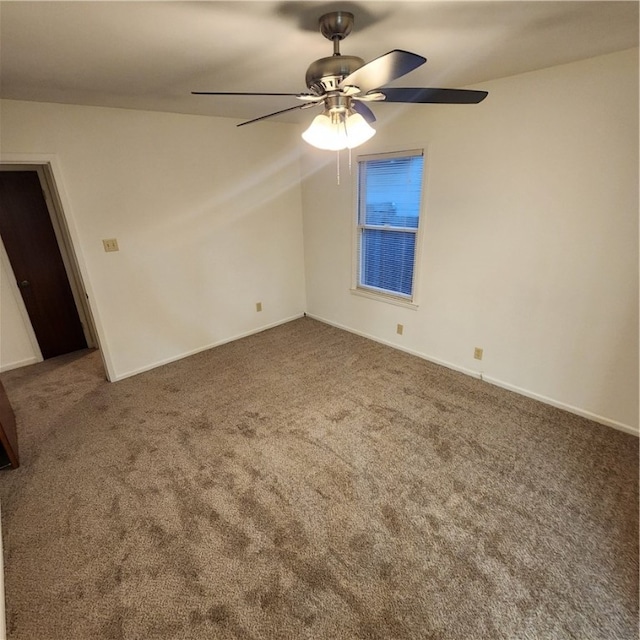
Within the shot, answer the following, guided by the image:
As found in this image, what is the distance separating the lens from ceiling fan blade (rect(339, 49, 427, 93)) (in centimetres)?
110

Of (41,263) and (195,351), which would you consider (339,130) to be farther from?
(41,263)

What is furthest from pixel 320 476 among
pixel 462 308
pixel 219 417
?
pixel 462 308

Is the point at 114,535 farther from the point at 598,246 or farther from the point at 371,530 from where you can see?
the point at 598,246

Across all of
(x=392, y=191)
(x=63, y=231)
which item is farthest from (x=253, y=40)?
(x=63, y=231)

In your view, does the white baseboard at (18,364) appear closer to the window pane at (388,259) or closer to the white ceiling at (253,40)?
the white ceiling at (253,40)

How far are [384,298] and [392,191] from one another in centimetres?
108

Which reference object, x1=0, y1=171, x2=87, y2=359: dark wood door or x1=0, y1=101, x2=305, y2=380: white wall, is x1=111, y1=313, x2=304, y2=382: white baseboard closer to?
x1=0, y1=101, x2=305, y2=380: white wall

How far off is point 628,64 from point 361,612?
123 inches

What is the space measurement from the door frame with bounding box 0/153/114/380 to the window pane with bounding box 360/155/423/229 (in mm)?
2639

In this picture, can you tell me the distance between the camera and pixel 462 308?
301cm

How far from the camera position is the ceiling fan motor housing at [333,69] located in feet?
4.19

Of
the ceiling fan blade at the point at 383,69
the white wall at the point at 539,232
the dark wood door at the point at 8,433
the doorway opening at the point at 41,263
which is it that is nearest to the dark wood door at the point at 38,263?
the doorway opening at the point at 41,263

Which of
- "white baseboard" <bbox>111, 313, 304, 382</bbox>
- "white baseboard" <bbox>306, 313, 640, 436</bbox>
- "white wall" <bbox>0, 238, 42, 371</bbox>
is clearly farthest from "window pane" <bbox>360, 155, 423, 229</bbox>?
"white wall" <bbox>0, 238, 42, 371</bbox>

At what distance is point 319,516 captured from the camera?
1824mm
